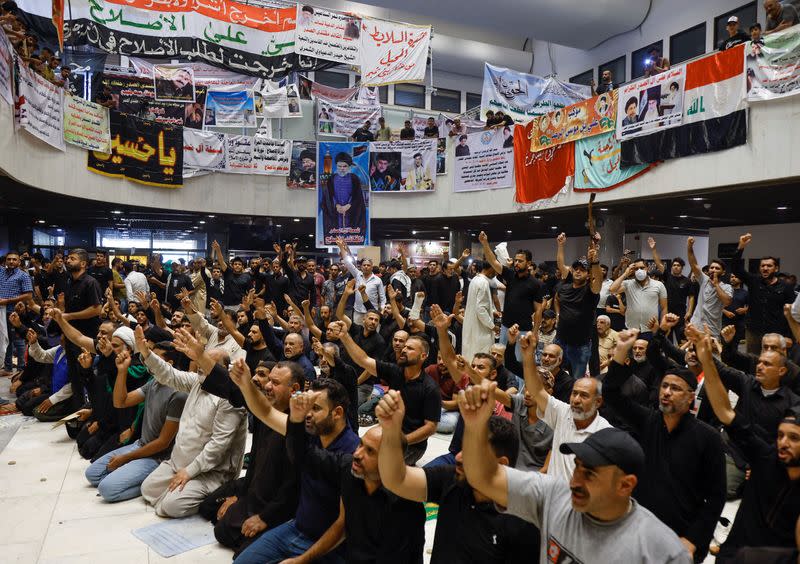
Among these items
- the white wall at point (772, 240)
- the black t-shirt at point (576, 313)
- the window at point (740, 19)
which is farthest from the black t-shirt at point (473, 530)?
the window at point (740, 19)

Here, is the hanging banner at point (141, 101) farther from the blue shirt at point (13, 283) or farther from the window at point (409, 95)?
the window at point (409, 95)

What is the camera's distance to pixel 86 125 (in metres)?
11.6

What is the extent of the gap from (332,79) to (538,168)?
12258 mm

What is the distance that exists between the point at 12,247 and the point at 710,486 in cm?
1857

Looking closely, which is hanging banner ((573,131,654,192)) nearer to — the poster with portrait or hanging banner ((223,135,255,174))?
hanging banner ((223,135,255,174))

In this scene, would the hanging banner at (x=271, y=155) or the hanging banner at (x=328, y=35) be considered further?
the hanging banner at (x=271, y=155)

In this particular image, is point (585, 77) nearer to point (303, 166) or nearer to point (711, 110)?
point (303, 166)

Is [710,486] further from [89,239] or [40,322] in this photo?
[89,239]

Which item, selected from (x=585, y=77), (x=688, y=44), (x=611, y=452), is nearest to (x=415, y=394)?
(x=611, y=452)

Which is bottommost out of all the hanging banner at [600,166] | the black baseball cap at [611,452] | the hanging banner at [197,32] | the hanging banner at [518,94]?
the black baseball cap at [611,452]

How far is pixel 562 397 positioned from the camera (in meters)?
4.46

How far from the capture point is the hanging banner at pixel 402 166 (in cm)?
1509

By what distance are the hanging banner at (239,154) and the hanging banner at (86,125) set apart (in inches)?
127

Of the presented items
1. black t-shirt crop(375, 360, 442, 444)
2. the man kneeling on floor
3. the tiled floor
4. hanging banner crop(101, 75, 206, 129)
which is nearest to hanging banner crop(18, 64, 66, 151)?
hanging banner crop(101, 75, 206, 129)
